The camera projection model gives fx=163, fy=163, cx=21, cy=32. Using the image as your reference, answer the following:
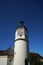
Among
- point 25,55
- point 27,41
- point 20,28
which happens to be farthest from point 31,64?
point 20,28

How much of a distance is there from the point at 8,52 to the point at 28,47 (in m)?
5.25

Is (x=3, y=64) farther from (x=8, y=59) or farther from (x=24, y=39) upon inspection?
(x=24, y=39)

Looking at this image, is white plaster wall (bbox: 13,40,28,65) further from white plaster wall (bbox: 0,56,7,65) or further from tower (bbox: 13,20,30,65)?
white plaster wall (bbox: 0,56,7,65)

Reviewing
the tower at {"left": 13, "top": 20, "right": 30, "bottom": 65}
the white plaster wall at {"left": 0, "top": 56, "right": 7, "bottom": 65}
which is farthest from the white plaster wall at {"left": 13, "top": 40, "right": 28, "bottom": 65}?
the white plaster wall at {"left": 0, "top": 56, "right": 7, "bottom": 65}

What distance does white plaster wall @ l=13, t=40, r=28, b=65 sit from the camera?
3575cm

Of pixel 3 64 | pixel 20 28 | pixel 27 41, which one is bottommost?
pixel 3 64

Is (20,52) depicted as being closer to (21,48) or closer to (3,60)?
(21,48)

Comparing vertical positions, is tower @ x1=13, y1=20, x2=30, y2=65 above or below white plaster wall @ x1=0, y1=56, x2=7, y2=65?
above

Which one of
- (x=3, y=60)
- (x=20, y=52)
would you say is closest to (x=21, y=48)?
(x=20, y=52)

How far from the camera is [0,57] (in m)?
38.6

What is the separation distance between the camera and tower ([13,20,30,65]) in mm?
35844

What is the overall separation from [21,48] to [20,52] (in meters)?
0.92

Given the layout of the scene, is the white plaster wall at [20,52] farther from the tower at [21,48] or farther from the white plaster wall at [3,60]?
the white plaster wall at [3,60]

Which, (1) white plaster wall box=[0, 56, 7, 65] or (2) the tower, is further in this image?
(1) white plaster wall box=[0, 56, 7, 65]
